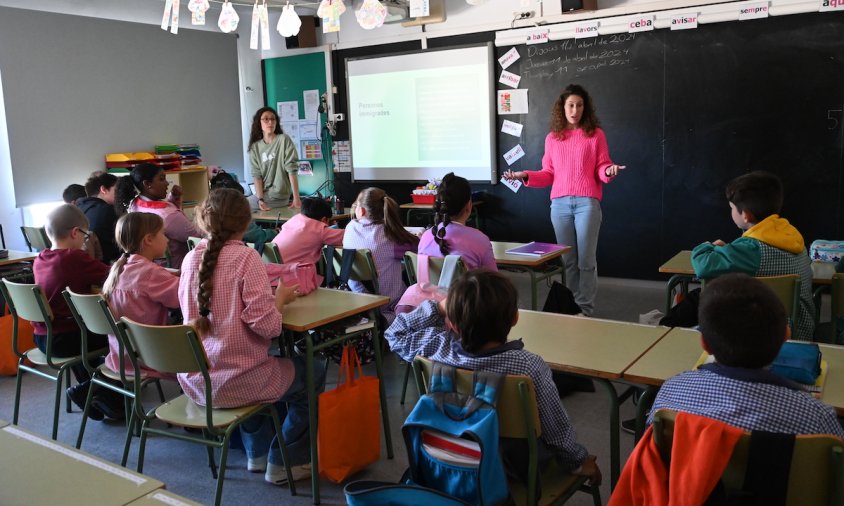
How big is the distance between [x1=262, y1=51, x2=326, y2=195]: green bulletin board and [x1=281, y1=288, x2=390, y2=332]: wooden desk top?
16.3 feet

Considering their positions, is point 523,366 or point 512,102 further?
point 512,102

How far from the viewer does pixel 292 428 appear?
9.78 ft

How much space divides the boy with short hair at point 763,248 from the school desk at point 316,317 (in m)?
1.41

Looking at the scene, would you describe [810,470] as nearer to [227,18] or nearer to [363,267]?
[363,267]

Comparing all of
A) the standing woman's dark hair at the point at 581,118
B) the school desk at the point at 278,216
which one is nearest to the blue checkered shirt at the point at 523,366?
the standing woman's dark hair at the point at 581,118

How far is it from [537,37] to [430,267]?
11.9ft

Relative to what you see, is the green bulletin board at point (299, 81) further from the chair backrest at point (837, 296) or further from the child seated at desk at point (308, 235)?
the chair backrest at point (837, 296)

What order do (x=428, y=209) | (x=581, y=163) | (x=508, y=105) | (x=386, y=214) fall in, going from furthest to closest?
(x=428, y=209) < (x=508, y=105) < (x=581, y=163) < (x=386, y=214)

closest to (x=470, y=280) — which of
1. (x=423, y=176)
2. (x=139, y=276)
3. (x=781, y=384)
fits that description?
(x=781, y=384)

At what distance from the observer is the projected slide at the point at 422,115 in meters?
6.87

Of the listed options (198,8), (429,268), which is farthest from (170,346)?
(198,8)

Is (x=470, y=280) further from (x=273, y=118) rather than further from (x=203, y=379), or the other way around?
(x=273, y=118)

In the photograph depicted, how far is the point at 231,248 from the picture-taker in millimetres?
2684

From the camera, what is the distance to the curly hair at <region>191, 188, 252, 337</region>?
2633 millimetres
